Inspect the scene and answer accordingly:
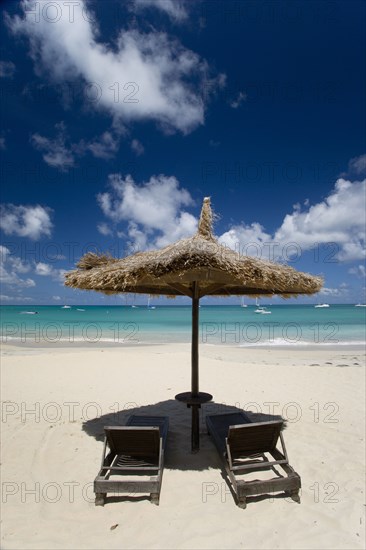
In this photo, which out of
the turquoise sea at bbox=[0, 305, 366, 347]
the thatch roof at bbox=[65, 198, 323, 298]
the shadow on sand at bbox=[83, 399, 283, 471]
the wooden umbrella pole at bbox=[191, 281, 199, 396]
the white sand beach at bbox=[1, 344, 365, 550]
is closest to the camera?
the white sand beach at bbox=[1, 344, 365, 550]

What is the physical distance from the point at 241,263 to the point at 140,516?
276 centimetres

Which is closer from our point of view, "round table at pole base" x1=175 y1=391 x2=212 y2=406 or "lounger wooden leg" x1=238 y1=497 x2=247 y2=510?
"lounger wooden leg" x1=238 y1=497 x2=247 y2=510

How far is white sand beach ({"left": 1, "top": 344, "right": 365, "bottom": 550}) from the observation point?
3.04 m

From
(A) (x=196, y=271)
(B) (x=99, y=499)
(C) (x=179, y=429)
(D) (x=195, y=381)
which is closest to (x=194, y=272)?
(A) (x=196, y=271)

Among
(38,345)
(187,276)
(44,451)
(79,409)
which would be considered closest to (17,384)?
(79,409)

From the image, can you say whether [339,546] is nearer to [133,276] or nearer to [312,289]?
[312,289]

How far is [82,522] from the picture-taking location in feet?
10.5

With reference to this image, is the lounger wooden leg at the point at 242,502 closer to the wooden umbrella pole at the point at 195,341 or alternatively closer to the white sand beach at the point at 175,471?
the white sand beach at the point at 175,471

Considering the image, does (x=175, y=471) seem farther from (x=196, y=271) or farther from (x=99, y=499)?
(x=196, y=271)

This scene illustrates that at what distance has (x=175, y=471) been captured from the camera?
13.4 ft

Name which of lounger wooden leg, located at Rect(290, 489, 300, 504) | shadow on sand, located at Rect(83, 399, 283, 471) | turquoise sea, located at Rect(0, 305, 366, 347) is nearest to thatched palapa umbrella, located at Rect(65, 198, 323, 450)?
shadow on sand, located at Rect(83, 399, 283, 471)

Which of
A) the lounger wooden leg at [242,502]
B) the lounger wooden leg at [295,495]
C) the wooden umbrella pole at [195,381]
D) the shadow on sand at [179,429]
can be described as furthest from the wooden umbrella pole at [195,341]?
the lounger wooden leg at [295,495]

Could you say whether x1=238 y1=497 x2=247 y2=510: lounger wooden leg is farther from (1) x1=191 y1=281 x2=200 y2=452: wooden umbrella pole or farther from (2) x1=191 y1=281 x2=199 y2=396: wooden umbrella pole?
(2) x1=191 y1=281 x2=199 y2=396: wooden umbrella pole

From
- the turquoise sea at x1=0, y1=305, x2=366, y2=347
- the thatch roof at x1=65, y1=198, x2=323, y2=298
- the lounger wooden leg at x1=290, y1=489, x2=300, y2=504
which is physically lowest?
the turquoise sea at x1=0, y1=305, x2=366, y2=347
